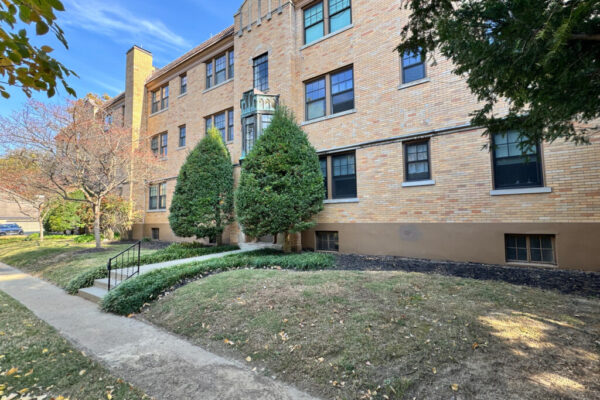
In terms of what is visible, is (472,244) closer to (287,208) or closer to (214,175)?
(287,208)

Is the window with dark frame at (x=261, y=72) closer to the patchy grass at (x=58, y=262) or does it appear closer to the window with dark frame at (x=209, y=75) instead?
the window with dark frame at (x=209, y=75)

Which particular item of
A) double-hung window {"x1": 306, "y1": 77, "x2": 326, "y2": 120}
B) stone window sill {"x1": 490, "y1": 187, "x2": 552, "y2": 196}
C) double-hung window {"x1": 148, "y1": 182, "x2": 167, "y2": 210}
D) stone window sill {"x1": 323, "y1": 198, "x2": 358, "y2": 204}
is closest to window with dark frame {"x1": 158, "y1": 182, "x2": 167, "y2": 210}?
double-hung window {"x1": 148, "y1": 182, "x2": 167, "y2": 210}

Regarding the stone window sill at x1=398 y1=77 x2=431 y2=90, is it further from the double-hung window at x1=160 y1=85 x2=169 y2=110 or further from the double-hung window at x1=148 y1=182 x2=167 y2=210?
the double-hung window at x1=160 y1=85 x2=169 y2=110

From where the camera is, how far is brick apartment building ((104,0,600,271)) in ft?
24.6

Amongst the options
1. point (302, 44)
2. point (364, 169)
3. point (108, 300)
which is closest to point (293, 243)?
point (364, 169)

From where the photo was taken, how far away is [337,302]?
190 inches

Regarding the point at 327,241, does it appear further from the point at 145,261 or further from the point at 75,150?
the point at 75,150

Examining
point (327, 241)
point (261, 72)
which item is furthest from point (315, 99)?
point (327, 241)

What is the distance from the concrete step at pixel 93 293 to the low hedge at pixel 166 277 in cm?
73

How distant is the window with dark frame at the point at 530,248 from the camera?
7559mm

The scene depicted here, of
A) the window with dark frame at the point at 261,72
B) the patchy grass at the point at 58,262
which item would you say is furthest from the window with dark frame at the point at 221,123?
the patchy grass at the point at 58,262

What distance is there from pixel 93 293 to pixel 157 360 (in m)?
4.24

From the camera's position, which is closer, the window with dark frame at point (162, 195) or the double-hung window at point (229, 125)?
the double-hung window at point (229, 125)

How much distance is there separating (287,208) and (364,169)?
3.13 meters
